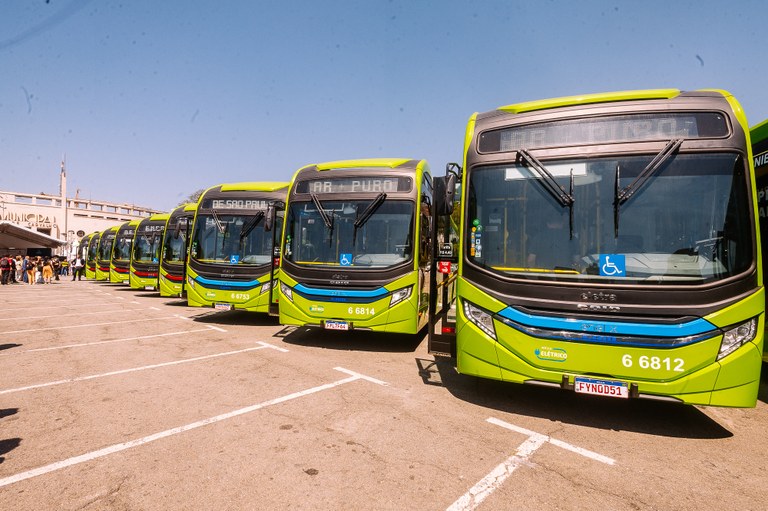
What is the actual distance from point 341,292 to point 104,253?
2521 centimetres

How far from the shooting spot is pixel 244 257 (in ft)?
32.2

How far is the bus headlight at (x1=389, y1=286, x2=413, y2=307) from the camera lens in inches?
279

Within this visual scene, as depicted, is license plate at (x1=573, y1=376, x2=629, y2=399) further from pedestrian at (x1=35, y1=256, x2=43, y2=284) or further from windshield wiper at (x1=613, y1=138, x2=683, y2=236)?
pedestrian at (x1=35, y1=256, x2=43, y2=284)

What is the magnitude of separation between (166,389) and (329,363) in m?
2.31

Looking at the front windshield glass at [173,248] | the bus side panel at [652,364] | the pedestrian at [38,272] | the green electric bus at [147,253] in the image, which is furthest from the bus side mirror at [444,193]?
the pedestrian at [38,272]

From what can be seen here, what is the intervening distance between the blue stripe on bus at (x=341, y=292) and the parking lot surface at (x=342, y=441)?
1237 millimetres

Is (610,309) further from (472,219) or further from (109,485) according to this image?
(109,485)

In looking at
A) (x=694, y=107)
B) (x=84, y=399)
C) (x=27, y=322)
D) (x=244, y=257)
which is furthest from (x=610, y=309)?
(x=27, y=322)

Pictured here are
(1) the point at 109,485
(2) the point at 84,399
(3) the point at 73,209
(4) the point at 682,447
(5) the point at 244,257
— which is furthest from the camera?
(3) the point at 73,209

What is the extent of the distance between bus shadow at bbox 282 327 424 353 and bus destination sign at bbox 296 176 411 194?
2961mm

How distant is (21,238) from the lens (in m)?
32.3

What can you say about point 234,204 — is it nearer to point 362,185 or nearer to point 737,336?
point 362,185

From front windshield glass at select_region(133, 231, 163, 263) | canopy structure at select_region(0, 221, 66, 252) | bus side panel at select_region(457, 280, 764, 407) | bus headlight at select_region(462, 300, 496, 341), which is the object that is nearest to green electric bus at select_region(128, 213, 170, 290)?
Result: front windshield glass at select_region(133, 231, 163, 263)

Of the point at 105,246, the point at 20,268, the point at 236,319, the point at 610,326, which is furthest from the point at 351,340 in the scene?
the point at 20,268
